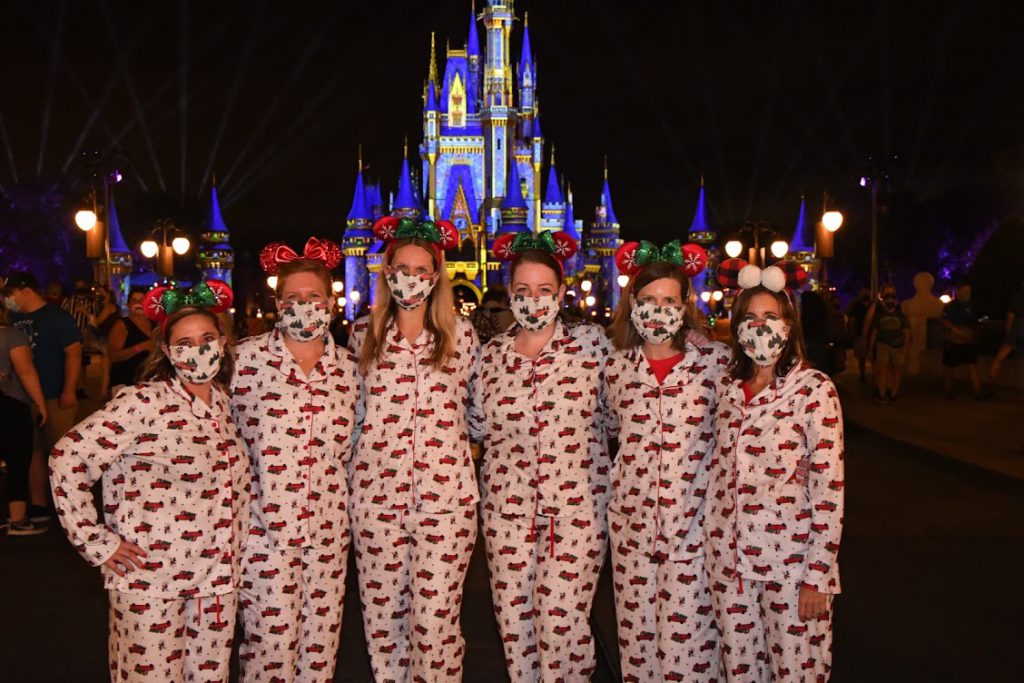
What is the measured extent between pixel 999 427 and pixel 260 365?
11.1m

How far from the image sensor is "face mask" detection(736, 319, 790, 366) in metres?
4.06

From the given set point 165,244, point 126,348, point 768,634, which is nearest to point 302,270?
point 768,634

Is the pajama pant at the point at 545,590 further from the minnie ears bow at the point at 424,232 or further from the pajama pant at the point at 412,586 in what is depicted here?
the minnie ears bow at the point at 424,232

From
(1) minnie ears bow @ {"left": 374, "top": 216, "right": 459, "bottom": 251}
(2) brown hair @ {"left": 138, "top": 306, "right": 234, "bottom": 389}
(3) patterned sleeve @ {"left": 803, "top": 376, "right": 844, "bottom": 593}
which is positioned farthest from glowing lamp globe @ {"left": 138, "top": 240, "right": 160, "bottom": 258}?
(3) patterned sleeve @ {"left": 803, "top": 376, "right": 844, "bottom": 593}

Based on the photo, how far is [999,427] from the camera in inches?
506

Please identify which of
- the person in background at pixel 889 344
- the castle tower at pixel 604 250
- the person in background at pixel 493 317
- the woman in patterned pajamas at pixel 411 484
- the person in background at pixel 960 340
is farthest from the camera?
the castle tower at pixel 604 250

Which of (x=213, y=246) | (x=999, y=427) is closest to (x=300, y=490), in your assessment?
(x=999, y=427)

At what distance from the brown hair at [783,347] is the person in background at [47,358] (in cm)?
640

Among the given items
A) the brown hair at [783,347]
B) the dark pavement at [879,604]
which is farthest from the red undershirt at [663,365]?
the dark pavement at [879,604]

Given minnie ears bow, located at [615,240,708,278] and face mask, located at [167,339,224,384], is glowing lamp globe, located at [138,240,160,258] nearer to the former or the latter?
minnie ears bow, located at [615,240,708,278]

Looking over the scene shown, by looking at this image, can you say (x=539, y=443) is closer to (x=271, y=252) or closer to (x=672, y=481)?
(x=672, y=481)

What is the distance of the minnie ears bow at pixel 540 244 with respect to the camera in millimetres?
4805

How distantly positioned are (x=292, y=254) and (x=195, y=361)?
820 mm

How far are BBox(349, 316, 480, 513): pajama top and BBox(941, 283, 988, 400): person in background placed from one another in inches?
519
